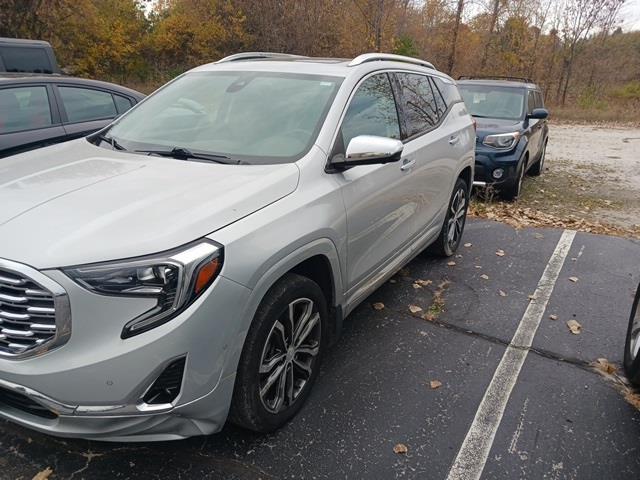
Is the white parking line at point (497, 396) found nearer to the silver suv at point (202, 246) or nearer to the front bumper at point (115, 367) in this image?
the silver suv at point (202, 246)

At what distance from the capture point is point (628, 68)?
34.2m

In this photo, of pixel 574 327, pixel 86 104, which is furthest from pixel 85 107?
pixel 574 327

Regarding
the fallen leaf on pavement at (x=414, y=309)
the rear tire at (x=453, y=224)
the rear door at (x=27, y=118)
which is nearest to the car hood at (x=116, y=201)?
the fallen leaf on pavement at (x=414, y=309)

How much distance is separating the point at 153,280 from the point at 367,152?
53.3 inches

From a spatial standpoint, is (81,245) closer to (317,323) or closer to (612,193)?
(317,323)

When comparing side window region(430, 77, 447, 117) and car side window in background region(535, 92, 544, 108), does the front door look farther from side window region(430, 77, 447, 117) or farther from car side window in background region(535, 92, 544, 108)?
car side window in background region(535, 92, 544, 108)

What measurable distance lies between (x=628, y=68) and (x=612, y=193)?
3163cm

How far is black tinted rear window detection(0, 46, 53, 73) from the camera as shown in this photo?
645 cm

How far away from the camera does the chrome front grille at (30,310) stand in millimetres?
1794

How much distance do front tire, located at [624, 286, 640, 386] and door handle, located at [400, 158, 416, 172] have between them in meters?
1.68

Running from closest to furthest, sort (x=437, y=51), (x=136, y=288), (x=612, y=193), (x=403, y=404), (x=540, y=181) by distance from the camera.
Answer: (x=136, y=288) → (x=403, y=404) → (x=612, y=193) → (x=540, y=181) → (x=437, y=51)

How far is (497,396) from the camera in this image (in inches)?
116

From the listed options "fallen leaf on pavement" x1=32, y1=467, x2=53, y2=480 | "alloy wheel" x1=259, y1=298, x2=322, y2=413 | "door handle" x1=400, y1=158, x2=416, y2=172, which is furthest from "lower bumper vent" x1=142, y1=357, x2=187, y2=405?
"door handle" x1=400, y1=158, x2=416, y2=172

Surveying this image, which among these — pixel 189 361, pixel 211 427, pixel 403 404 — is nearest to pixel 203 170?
pixel 189 361
